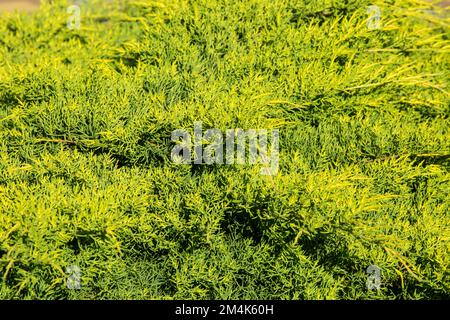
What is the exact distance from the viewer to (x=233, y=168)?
1.58 m

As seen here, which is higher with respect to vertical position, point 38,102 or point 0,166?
point 38,102

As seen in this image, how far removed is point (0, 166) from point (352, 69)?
1.11 metres

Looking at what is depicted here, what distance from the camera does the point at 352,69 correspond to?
1.85 meters

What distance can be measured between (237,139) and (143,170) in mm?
327

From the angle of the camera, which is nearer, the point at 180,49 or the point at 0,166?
the point at 0,166

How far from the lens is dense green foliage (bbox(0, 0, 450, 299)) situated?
147 centimetres

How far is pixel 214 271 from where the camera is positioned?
1.57m

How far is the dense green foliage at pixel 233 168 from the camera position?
4.83 ft

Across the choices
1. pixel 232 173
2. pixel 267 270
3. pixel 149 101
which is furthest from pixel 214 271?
pixel 149 101
